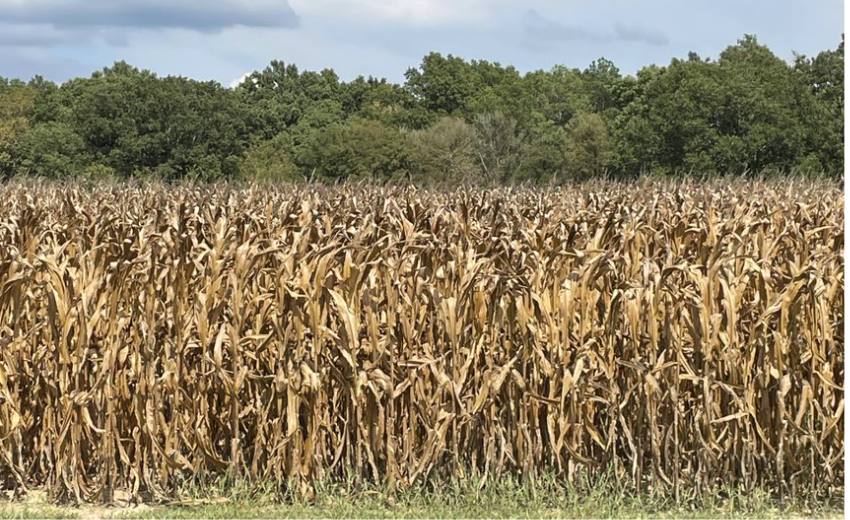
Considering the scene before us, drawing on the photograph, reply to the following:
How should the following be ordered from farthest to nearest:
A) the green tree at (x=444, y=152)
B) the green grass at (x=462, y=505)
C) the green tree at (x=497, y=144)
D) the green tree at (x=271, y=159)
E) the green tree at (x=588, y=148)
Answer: the green tree at (x=588, y=148) < the green tree at (x=497, y=144) < the green tree at (x=444, y=152) < the green tree at (x=271, y=159) < the green grass at (x=462, y=505)

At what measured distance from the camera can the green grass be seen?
17.9ft

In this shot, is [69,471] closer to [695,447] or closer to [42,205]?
[695,447]

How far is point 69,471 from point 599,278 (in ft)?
9.30

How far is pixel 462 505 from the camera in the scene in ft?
18.1

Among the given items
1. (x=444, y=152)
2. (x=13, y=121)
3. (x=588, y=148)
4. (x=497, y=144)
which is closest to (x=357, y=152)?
(x=444, y=152)

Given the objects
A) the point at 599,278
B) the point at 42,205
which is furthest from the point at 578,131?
the point at 599,278

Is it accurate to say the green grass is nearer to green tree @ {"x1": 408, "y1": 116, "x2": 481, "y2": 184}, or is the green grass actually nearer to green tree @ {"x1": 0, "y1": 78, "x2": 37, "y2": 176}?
green tree @ {"x1": 408, "y1": 116, "x2": 481, "y2": 184}

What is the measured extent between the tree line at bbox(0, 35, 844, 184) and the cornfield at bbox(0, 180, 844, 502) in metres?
50.5

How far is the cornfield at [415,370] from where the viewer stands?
5.45 meters

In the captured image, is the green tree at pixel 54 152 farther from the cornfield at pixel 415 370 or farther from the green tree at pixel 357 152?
the cornfield at pixel 415 370

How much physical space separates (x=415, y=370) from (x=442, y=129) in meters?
75.2

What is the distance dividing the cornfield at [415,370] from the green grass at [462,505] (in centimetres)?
8

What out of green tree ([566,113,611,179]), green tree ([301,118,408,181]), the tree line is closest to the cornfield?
the tree line

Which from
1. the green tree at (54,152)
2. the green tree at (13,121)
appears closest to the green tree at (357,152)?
the green tree at (54,152)
